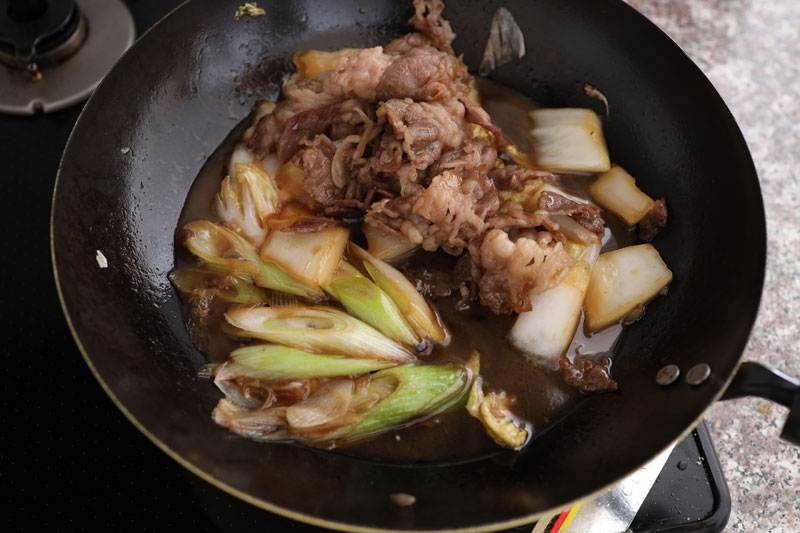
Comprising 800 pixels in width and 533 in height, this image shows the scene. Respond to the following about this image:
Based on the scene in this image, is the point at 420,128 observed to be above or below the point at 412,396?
above

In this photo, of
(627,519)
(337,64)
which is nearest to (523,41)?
(337,64)

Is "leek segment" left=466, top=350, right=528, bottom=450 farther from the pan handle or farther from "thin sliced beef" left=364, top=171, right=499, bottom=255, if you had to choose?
the pan handle

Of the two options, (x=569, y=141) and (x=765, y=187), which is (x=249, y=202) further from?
(x=765, y=187)

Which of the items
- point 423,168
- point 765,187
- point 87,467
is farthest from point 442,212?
point 765,187

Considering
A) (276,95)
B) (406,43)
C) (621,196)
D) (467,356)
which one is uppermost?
(406,43)

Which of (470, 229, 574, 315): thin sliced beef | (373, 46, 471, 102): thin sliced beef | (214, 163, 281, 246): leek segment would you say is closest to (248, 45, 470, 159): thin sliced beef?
(373, 46, 471, 102): thin sliced beef
